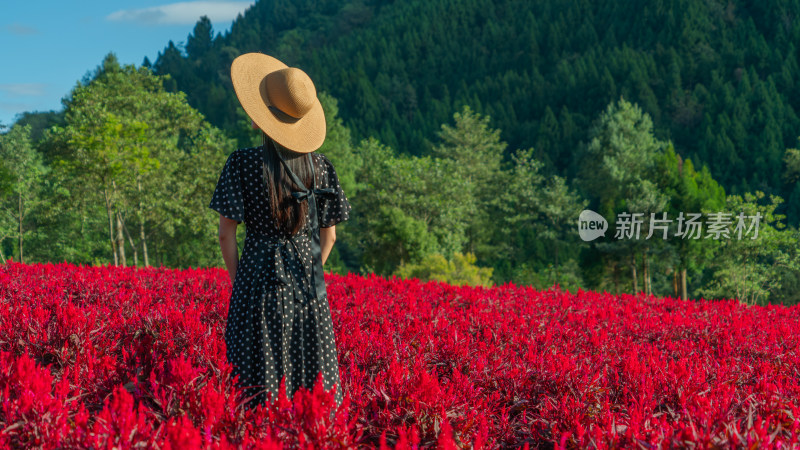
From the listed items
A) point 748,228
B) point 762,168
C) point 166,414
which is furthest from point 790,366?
point 762,168

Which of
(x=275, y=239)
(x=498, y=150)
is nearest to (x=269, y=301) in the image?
(x=275, y=239)

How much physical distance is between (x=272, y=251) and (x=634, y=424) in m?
1.96

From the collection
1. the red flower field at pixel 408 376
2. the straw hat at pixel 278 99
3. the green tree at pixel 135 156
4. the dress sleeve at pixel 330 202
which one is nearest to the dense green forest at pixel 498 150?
the green tree at pixel 135 156

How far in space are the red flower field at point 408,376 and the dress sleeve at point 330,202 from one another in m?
0.91

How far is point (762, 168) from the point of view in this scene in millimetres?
55781

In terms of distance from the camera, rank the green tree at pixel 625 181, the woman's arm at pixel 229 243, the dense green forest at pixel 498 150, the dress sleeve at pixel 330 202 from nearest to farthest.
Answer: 1. the woman's arm at pixel 229 243
2. the dress sleeve at pixel 330 202
3. the dense green forest at pixel 498 150
4. the green tree at pixel 625 181

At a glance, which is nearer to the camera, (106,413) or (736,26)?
(106,413)

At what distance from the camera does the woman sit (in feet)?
10.4

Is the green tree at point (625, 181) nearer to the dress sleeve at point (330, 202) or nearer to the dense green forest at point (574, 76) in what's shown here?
the dense green forest at point (574, 76)

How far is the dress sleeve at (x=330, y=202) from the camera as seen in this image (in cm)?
345

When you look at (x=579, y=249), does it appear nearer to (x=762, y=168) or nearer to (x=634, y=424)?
(x=762, y=168)

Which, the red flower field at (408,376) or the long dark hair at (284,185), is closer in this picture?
the red flower field at (408,376)

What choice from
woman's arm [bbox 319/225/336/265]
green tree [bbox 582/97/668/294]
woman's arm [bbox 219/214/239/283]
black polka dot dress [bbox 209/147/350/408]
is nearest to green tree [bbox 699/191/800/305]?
green tree [bbox 582/97/668/294]

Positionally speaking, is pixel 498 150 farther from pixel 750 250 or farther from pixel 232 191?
pixel 232 191
